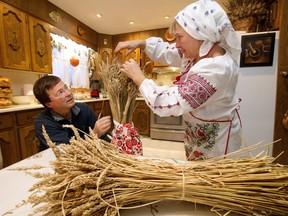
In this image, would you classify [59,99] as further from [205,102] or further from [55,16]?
[55,16]

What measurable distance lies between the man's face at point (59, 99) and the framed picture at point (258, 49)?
1.57m

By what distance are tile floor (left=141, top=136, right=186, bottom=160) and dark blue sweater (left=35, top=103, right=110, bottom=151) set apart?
1427 millimetres

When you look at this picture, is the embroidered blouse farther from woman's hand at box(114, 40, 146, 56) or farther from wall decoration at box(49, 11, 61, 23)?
wall decoration at box(49, 11, 61, 23)

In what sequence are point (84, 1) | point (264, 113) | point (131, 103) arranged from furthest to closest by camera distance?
point (84, 1) → point (264, 113) → point (131, 103)

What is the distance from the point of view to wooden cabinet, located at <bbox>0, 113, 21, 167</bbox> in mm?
1663

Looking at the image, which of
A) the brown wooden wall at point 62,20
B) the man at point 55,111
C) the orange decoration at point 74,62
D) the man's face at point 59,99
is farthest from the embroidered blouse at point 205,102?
the orange decoration at point 74,62

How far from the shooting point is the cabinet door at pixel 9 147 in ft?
5.55

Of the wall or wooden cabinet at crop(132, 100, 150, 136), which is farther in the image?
wooden cabinet at crop(132, 100, 150, 136)

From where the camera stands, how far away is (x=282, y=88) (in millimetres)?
1433

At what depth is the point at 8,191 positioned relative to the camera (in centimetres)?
50

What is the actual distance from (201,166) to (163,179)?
0.11 metres

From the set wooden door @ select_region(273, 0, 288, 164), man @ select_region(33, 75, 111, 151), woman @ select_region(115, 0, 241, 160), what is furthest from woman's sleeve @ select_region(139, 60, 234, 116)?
wooden door @ select_region(273, 0, 288, 164)

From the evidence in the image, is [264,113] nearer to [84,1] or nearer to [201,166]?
[201,166]

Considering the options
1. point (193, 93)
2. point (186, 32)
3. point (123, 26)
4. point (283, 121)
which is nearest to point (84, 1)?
point (123, 26)
